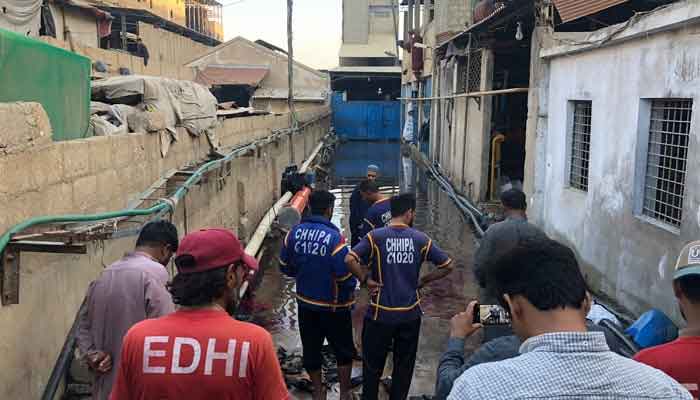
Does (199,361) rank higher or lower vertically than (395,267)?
higher

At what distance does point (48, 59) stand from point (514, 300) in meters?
4.10

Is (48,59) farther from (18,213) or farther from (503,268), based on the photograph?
(503,268)

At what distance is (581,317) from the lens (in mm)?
1647

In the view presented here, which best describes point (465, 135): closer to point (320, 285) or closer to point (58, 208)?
point (320, 285)

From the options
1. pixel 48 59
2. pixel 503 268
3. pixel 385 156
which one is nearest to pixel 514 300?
pixel 503 268

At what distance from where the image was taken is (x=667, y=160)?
251 inches

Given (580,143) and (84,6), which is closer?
(580,143)

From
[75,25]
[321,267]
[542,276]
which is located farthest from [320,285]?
[75,25]

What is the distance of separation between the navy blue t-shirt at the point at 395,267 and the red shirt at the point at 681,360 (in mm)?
2411

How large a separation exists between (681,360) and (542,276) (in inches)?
41.4

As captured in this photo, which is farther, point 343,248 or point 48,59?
point 343,248

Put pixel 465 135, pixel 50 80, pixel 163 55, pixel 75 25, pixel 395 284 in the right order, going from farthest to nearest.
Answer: pixel 163 55 < pixel 75 25 < pixel 465 135 < pixel 395 284 < pixel 50 80

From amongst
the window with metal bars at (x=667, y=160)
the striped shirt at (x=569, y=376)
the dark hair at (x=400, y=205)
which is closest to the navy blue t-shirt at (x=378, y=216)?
the dark hair at (x=400, y=205)

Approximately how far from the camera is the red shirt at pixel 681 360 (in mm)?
2291
